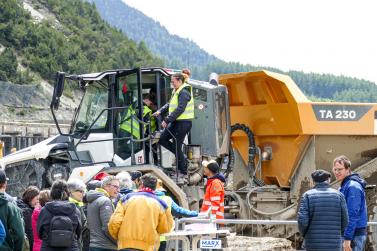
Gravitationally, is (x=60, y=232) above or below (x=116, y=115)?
below

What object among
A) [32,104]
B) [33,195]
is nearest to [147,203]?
[33,195]

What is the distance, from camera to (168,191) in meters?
12.5

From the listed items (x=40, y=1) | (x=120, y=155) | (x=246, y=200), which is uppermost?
(x=40, y=1)

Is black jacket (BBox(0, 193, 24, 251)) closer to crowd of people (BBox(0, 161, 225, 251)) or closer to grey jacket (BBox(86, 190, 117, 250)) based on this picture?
crowd of people (BBox(0, 161, 225, 251))

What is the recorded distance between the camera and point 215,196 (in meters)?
10.9

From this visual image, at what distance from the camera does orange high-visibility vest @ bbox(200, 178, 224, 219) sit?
10.9 meters

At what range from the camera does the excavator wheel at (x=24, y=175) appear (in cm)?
1270

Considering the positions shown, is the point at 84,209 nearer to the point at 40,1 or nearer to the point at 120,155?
the point at 120,155

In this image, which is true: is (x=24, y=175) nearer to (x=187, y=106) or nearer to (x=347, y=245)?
(x=187, y=106)

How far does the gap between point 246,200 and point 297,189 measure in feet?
2.88

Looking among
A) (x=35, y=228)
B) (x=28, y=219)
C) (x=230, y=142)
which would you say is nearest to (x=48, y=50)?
(x=230, y=142)

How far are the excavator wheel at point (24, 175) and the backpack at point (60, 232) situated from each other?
4.58 metres

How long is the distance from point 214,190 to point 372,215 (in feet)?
12.9

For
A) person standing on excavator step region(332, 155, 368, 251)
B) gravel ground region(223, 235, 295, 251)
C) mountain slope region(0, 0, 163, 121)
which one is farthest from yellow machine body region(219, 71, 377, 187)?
mountain slope region(0, 0, 163, 121)
